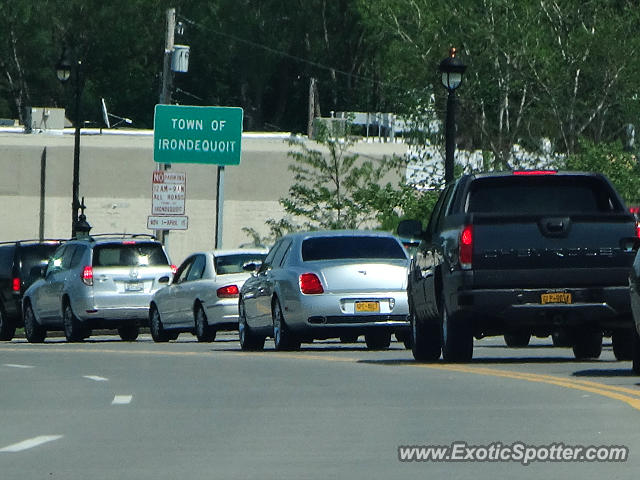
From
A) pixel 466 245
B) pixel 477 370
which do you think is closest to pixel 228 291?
pixel 466 245

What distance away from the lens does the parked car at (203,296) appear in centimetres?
3055

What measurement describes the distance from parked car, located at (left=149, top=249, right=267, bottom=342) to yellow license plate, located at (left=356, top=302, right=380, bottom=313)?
15.1 feet

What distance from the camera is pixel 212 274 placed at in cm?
3108

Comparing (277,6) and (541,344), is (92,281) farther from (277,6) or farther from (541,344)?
(277,6)

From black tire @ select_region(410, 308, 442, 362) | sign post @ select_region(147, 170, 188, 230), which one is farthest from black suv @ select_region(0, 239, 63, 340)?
black tire @ select_region(410, 308, 442, 362)

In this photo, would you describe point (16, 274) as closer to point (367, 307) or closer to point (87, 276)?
point (87, 276)

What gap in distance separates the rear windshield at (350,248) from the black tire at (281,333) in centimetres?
78

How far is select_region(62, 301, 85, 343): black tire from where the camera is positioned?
3359 cm

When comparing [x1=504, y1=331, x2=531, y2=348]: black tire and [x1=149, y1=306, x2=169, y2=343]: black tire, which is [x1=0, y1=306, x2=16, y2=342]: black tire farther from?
[x1=504, y1=331, x2=531, y2=348]: black tire

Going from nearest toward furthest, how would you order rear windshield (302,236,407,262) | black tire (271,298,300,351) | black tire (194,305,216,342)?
black tire (271,298,300,351) < rear windshield (302,236,407,262) < black tire (194,305,216,342)

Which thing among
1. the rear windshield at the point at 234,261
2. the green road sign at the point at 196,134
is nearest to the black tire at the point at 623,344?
the rear windshield at the point at 234,261

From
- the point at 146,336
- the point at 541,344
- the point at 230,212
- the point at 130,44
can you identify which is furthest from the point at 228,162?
the point at 130,44

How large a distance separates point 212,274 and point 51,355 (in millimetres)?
5343

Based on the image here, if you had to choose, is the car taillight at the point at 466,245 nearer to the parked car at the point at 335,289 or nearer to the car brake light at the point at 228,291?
the parked car at the point at 335,289
